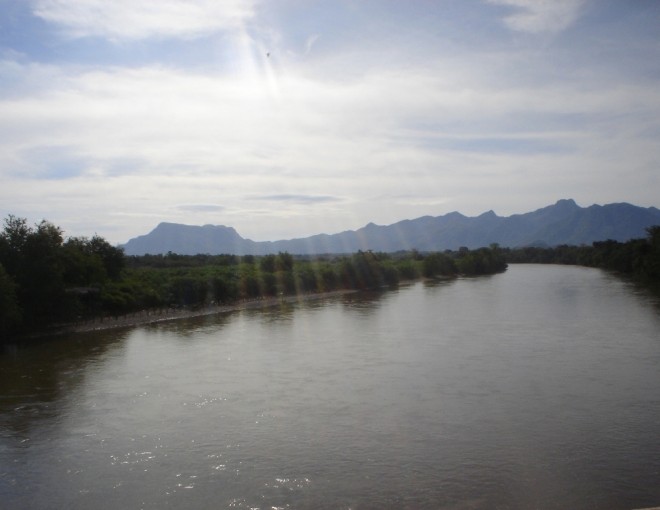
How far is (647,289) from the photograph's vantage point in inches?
1877

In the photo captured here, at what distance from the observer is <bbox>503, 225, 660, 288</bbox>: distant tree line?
55.2 m

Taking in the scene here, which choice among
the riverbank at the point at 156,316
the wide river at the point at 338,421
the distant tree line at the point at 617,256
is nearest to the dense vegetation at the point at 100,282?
the riverbank at the point at 156,316

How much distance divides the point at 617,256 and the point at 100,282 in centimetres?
6220

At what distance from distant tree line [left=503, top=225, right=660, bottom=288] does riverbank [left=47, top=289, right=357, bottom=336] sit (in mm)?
32527

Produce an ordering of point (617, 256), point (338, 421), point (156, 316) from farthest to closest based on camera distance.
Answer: point (617, 256)
point (156, 316)
point (338, 421)

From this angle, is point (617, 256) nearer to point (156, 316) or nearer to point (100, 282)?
point (156, 316)

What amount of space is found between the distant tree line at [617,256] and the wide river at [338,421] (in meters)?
32.4

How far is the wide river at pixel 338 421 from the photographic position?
10.5m

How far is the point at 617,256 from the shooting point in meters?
73.5

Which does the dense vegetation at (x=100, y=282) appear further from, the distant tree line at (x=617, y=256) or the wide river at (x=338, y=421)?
the distant tree line at (x=617, y=256)

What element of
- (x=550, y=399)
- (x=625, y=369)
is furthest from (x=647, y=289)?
(x=550, y=399)

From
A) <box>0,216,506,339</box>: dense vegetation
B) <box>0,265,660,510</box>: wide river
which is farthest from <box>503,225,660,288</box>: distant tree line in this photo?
<box>0,265,660,510</box>: wide river

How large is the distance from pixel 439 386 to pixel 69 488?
10354 millimetres

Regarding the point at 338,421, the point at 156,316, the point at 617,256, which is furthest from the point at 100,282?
the point at 617,256
